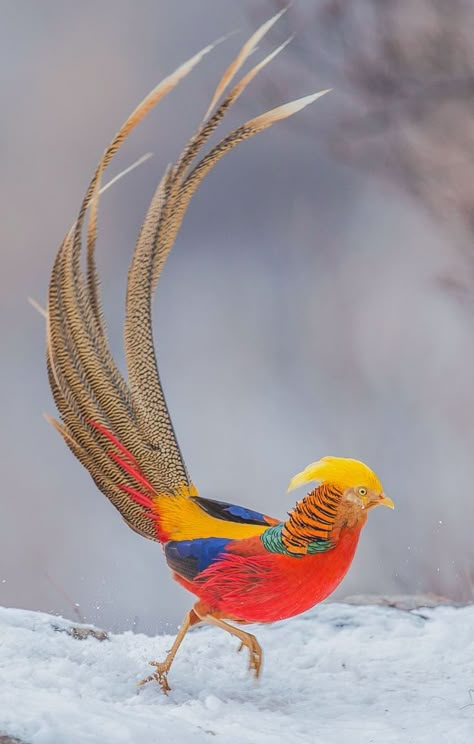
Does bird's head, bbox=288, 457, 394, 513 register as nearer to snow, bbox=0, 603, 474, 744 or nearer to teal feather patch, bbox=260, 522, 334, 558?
teal feather patch, bbox=260, 522, 334, 558

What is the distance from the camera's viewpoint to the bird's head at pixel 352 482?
1.74 metres

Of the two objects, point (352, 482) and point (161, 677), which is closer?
point (352, 482)

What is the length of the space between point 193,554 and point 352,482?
35 centimetres

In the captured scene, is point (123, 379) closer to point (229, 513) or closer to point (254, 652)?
point (229, 513)

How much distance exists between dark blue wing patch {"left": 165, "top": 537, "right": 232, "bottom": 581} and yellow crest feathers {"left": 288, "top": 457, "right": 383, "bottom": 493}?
0.20 meters

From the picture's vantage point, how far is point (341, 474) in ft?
5.72

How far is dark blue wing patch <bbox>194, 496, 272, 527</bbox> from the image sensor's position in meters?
1.94

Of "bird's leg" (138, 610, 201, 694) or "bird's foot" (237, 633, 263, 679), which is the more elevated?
"bird's leg" (138, 610, 201, 694)

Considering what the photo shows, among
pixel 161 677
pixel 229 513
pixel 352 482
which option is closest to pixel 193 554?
pixel 229 513

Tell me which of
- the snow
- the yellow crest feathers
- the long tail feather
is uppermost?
the long tail feather

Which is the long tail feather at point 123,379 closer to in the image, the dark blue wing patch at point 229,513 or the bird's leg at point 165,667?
the dark blue wing patch at point 229,513

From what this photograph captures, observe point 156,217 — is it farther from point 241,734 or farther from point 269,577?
point 241,734

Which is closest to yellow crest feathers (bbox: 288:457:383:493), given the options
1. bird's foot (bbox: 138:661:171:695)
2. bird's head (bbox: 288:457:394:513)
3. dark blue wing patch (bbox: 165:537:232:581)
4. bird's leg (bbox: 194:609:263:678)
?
bird's head (bbox: 288:457:394:513)

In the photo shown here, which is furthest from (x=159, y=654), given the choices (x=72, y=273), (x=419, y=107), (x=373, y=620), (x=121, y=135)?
(x=419, y=107)
